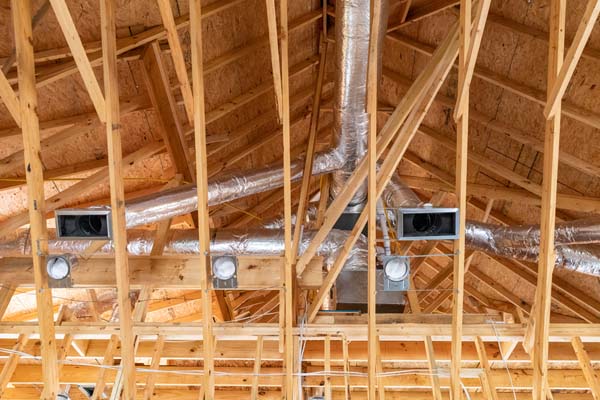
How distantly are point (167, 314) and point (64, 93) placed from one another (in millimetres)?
5917

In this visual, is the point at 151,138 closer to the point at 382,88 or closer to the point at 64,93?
the point at 64,93

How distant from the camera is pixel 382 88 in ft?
25.0

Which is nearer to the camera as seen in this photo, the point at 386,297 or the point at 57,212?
the point at 57,212

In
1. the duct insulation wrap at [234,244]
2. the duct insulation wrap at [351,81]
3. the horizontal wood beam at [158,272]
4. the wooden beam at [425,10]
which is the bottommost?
the horizontal wood beam at [158,272]

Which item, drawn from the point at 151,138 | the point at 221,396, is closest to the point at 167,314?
the point at 221,396

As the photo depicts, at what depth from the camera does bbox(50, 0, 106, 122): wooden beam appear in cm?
331

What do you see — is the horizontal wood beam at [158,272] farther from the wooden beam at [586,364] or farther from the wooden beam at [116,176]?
the wooden beam at [586,364]

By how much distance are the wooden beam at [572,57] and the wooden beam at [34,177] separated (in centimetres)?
356

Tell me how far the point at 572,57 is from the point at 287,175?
2048 millimetres

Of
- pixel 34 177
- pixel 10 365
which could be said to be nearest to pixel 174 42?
pixel 34 177

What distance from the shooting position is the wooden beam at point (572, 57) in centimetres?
336

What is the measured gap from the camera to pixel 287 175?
161 inches

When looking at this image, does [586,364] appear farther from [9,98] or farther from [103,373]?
[9,98]

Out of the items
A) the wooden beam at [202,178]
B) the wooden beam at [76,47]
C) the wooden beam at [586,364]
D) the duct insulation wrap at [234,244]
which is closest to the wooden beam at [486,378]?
the wooden beam at [586,364]
